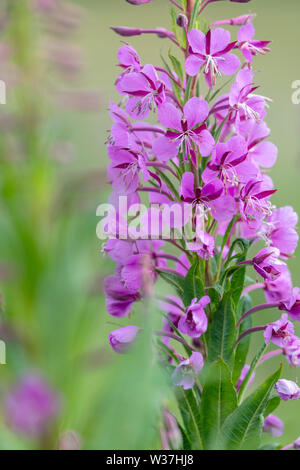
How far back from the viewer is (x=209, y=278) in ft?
3.83

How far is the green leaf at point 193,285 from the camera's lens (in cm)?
112

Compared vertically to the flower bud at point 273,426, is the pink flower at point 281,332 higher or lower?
higher

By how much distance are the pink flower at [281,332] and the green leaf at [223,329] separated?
0.06 meters

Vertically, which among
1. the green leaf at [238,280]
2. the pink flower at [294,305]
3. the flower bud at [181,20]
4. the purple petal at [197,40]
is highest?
the flower bud at [181,20]

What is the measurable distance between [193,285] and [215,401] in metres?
0.20

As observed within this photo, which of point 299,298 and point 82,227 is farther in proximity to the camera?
point 82,227

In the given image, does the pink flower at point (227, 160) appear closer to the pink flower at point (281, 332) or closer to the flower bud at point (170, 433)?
the pink flower at point (281, 332)

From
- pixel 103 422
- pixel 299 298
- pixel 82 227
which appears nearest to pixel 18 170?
pixel 82 227

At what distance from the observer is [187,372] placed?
1113mm

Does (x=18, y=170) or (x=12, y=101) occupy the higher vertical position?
(x=12, y=101)

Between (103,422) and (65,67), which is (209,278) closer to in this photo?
(103,422)

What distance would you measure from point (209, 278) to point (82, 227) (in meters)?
1.39

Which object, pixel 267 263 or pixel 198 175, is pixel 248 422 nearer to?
pixel 267 263

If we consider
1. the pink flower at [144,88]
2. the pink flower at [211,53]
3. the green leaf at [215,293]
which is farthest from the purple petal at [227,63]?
the green leaf at [215,293]
